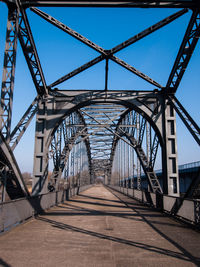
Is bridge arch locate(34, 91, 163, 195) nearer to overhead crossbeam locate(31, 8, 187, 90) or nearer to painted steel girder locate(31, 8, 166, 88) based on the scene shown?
painted steel girder locate(31, 8, 166, 88)

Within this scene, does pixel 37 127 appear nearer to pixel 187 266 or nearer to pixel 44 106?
pixel 44 106

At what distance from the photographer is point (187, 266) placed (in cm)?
512

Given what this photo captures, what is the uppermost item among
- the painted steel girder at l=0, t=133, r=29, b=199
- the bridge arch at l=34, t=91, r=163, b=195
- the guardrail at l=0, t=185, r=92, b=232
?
the bridge arch at l=34, t=91, r=163, b=195

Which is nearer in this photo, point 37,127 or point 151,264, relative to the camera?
point 151,264

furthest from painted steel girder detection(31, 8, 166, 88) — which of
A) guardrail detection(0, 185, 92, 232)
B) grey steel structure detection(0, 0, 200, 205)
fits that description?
guardrail detection(0, 185, 92, 232)

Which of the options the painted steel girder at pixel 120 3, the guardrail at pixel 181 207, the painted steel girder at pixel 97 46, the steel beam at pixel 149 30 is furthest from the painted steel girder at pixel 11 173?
the steel beam at pixel 149 30

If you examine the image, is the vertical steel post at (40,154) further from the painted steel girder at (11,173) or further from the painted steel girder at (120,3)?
the painted steel girder at (120,3)

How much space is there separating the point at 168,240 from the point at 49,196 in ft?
30.6

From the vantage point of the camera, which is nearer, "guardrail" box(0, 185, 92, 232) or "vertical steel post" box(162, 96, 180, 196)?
"guardrail" box(0, 185, 92, 232)

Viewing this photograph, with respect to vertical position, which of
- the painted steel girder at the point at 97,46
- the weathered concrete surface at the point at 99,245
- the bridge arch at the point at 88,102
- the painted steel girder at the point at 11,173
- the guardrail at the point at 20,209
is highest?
the painted steel girder at the point at 97,46

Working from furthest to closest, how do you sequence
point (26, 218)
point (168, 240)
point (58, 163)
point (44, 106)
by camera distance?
point (58, 163) < point (44, 106) < point (26, 218) < point (168, 240)

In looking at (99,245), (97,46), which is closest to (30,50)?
(97,46)

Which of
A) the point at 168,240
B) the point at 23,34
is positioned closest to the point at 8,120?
the point at 23,34

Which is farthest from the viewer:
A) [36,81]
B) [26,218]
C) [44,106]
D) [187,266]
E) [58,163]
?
[58,163]
